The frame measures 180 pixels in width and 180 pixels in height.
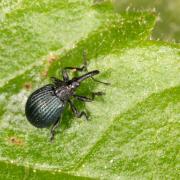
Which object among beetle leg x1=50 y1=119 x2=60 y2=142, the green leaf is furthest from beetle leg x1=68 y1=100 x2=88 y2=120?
beetle leg x1=50 y1=119 x2=60 y2=142

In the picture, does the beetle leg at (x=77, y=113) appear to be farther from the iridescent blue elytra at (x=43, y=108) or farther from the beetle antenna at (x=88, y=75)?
the beetle antenna at (x=88, y=75)

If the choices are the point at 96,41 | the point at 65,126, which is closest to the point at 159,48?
the point at 96,41

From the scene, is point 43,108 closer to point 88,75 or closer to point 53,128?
point 53,128

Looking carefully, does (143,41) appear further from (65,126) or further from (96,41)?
(65,126)

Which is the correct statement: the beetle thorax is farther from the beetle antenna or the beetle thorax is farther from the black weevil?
the beetle antenna

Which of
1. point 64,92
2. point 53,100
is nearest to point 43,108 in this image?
point 53,100
